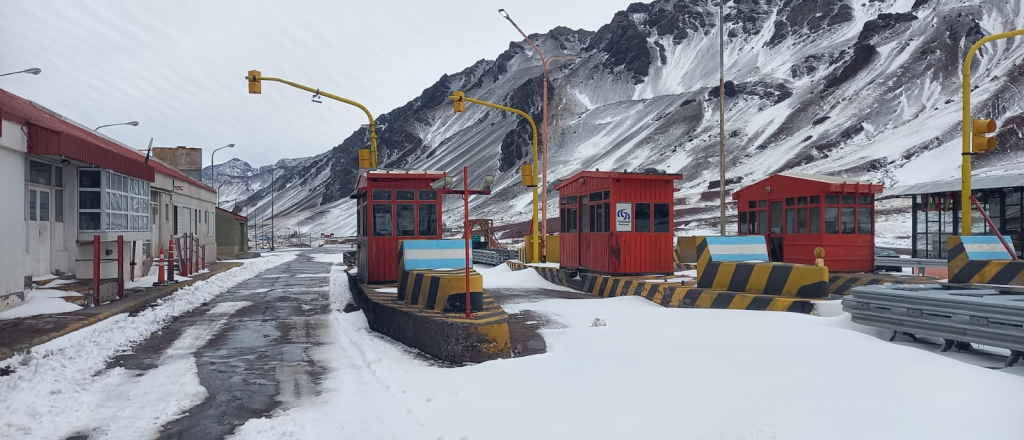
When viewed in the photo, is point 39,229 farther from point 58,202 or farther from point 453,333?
point 453,333

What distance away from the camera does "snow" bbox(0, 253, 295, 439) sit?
18.1ft

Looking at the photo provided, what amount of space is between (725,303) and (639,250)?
448 centimetres

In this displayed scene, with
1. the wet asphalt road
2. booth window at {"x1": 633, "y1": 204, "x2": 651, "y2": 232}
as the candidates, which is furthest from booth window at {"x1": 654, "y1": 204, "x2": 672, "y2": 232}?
the wet asphalt road

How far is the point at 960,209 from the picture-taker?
731 inches

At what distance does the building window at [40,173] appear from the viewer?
13.1 m

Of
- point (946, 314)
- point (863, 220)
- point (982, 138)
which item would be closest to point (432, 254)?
point (946, 314)

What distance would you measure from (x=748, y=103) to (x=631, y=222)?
93.2 metres

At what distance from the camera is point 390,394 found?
641 cm

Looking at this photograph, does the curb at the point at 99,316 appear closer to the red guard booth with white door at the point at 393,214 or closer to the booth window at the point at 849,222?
the red guard booth with white door at the point at 393,214

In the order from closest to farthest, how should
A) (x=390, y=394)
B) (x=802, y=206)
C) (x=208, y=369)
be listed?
1. (x=390, y=394)
2. (x=208, y=369)
3. (x=802, y=206)

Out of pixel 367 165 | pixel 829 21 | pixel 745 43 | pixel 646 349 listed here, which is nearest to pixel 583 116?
pixel 745 43

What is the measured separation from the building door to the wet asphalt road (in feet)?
10.6

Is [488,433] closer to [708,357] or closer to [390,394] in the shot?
[390,394]

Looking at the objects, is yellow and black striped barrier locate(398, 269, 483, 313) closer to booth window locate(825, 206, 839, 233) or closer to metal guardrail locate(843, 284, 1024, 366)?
metal guardrail locate(843, 284, 1024, 366)
